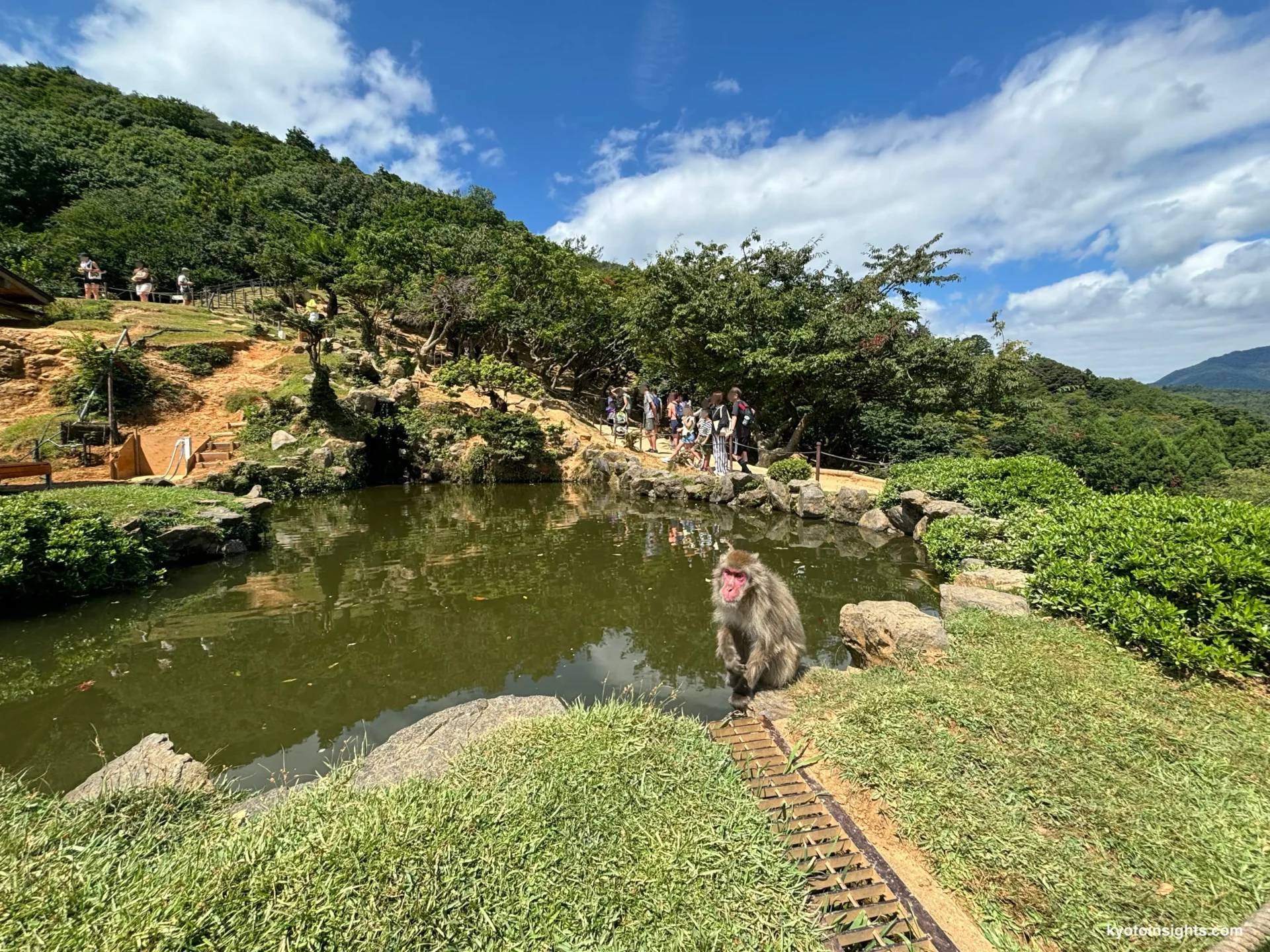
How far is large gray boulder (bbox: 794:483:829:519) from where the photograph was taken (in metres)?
10.7

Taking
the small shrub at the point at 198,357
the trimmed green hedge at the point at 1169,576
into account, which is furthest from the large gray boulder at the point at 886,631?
the small shrub at the point at 198,357

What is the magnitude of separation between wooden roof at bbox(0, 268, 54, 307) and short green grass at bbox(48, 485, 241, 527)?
2872 mm

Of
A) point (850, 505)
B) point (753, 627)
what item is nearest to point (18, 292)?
point (753, 627)

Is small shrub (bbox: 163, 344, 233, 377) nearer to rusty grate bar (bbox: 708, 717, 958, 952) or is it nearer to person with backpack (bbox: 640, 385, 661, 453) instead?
person with backpack (bbox: 640, 385, 661, 453)

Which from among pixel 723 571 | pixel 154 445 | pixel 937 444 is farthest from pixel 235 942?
pixel 937 444

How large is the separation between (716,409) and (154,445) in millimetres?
13483

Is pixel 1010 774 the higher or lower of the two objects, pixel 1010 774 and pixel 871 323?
the lower

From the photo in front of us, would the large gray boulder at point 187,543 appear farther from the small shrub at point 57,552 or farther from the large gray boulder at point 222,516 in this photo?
the small shrub at point 57,552

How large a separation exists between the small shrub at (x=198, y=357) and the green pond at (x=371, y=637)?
32.9 feet

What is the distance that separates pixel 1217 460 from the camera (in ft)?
64.8

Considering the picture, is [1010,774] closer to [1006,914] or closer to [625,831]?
[1006,914]

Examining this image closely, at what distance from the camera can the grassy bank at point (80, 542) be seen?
5.30 meters

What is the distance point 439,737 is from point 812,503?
9110 mm

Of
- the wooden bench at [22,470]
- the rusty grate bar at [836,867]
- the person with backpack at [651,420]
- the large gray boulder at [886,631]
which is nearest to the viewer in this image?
the rusty grate bar at [836,867]
